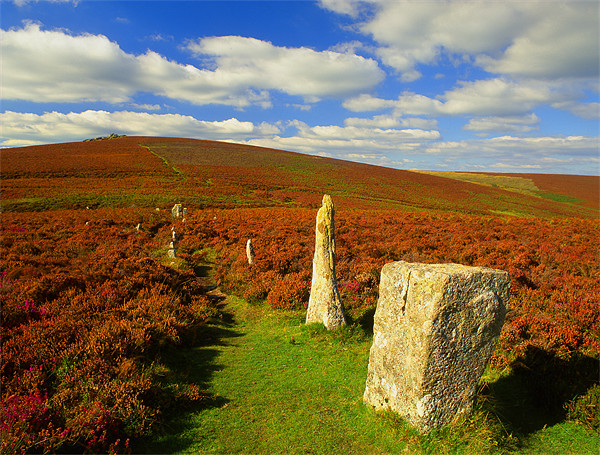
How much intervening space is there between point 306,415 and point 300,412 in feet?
0.41

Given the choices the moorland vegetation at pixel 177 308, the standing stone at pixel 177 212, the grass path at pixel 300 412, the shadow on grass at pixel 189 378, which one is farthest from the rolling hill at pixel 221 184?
the grass path at pixel 300 412

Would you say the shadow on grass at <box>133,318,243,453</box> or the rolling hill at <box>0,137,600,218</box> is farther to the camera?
the rolling hill at <box>0,137,600,218</box>

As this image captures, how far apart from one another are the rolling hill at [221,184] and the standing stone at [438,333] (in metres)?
32.4

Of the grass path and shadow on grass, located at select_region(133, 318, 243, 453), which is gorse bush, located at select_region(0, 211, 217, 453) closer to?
shadow on grass, located at select_region(133, 318, 243, 453)

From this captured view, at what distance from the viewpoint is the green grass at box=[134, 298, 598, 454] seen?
4430 millimetres

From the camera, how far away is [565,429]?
481 cm

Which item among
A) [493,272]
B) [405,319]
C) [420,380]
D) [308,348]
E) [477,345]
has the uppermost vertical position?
[493,272]

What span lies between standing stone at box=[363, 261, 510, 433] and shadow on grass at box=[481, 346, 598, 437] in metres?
0.84

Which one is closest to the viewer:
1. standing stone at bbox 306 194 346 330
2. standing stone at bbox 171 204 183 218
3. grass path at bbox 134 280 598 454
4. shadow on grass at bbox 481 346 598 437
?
grass path at bbox 134 280 598 454

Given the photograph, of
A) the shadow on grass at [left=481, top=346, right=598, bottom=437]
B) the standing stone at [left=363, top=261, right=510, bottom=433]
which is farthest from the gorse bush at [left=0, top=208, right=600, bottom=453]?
the standing stone at [left=363, top=261, right=510, bottom=433]

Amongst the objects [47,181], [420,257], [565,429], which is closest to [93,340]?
[565,429]

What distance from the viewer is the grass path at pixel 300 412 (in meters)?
4.43

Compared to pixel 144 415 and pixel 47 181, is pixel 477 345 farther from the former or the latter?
pixel 47 181

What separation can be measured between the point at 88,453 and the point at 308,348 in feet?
14.6
